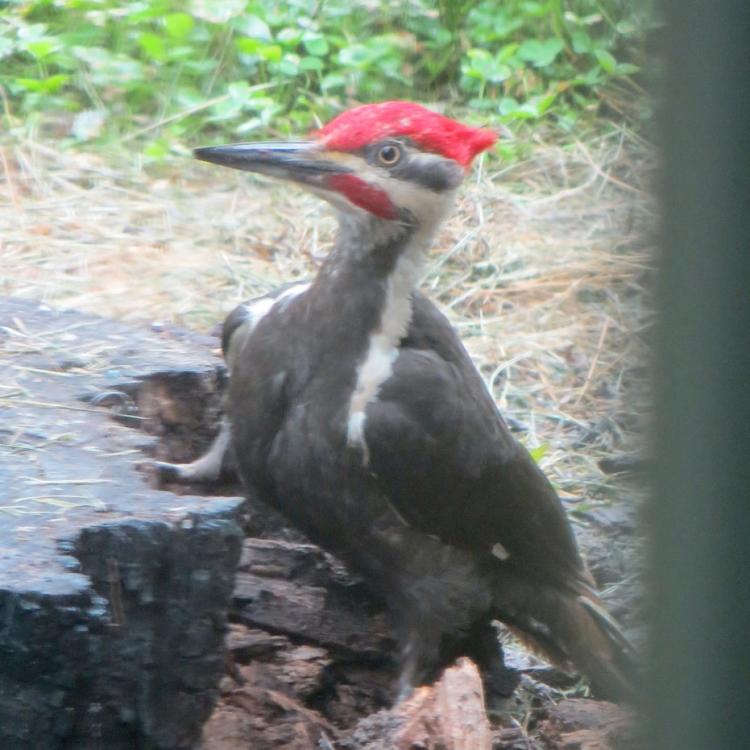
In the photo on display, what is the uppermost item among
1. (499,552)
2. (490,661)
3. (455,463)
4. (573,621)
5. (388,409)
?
(388,409)

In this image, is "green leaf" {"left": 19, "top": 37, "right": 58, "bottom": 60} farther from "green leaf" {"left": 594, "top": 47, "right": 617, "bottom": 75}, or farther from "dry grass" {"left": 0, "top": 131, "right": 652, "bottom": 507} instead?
"green leaf" {"left": 594, "top": 47, "right": 617, "bottom": 75}

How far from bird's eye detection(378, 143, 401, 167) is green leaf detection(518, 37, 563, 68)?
3556mm

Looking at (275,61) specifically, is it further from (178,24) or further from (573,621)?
(573,621)

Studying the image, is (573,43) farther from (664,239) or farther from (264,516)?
(664,239)

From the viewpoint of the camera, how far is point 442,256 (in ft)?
16.7

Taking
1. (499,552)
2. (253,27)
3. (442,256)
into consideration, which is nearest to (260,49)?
(253,27)

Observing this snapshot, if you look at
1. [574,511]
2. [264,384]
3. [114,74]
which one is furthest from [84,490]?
[114,74]

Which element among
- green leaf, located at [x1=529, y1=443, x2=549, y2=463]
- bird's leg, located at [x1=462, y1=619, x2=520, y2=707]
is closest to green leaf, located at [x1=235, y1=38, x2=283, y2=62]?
green leaf, located at [x1=529, y1=443, x2=549, y2=463]

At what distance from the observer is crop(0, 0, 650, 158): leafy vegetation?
5965mm

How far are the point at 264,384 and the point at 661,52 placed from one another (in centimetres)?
222

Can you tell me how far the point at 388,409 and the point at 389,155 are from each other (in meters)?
0.52

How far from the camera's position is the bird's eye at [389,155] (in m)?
2.92

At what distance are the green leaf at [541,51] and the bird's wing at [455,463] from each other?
3.48m

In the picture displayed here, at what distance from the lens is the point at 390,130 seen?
9.63 feet
